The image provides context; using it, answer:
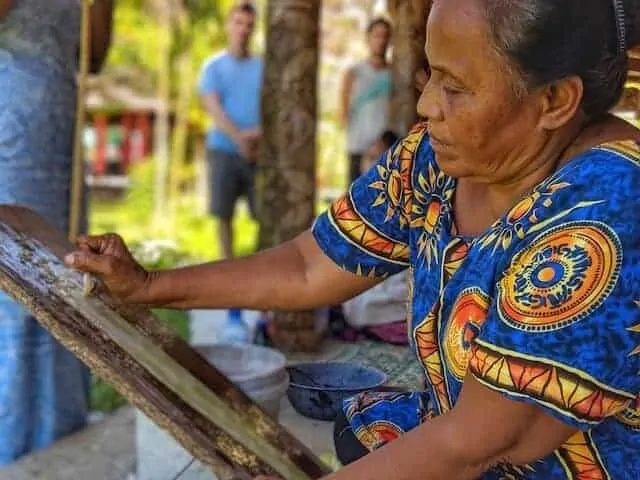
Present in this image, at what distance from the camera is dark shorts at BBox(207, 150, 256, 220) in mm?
7289

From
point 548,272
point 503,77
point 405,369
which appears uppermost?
point 503,77

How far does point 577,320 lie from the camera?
1259 millimetres

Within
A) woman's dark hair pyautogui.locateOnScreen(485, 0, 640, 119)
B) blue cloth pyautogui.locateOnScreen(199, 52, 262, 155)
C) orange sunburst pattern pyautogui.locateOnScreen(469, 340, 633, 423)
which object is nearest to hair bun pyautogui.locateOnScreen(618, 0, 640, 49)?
woman's dark hair pyautogui.locateOnScreen(485, 0, 640, 119)

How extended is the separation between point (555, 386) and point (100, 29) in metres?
2.61

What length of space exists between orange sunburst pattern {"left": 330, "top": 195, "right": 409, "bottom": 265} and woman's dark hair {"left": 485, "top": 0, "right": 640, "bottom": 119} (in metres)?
0.58

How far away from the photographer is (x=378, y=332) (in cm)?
435

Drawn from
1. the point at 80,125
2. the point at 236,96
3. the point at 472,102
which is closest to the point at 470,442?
the point at 472,102

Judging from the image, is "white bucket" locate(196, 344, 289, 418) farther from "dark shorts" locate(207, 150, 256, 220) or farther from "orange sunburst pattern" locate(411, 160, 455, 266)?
"dark shorts" locate(207, 150, 256, 220)

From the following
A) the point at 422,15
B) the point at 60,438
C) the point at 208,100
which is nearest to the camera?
the point at 422,15

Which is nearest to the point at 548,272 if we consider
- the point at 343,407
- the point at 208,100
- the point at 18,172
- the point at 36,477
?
the point at 343,407

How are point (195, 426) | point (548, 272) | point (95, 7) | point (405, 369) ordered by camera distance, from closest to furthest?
point (548, 272)
point (195, 426)
point (405, 369)
point (95, 7)

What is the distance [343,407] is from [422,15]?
3.25ft

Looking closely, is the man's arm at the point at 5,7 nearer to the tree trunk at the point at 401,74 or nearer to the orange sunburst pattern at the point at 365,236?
the orange sunburst pattern at the point at 365,236

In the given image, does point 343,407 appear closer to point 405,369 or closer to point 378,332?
point 405,369
